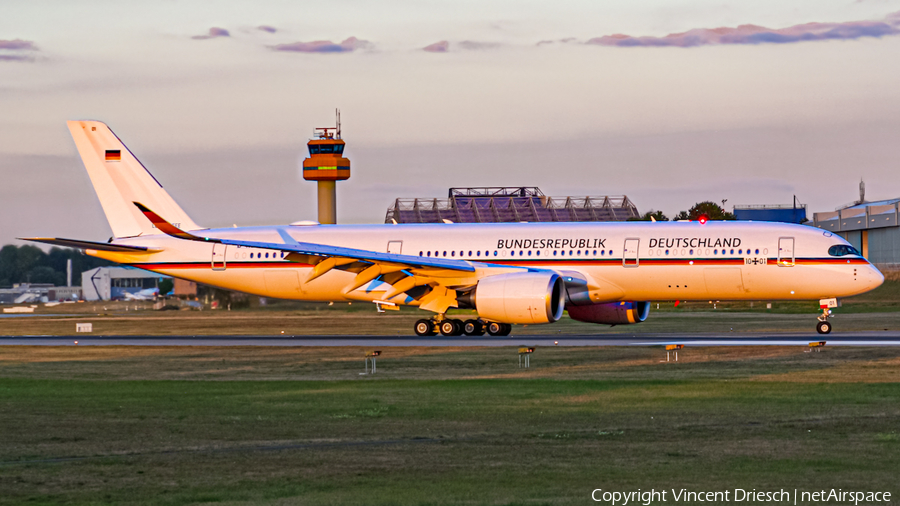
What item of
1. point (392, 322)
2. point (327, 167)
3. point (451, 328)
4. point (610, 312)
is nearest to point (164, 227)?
point (451, 328)

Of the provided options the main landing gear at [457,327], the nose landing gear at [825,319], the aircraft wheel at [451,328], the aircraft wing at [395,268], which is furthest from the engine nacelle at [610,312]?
the nose landing gear at [825,319]

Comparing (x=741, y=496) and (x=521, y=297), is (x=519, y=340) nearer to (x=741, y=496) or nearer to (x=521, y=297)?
(x=521, y=297)

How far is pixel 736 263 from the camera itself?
36.2 meters

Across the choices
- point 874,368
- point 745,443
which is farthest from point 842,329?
point 745,443

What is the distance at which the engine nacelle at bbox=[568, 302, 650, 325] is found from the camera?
128 ft

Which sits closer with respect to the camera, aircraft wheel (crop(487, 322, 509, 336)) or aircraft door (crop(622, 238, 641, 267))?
aircraft door (crop(622, 238, 641, 267))

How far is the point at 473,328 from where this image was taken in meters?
37.8

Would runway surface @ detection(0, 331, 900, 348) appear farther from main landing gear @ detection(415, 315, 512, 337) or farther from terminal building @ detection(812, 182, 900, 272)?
terminal building @ detection(812, 182, 900, 272)

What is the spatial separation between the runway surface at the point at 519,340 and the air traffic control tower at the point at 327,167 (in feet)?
237

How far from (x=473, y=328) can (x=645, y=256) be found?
685cm

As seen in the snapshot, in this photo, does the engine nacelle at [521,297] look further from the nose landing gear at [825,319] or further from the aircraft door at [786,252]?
the nose landing gear at [825,319]

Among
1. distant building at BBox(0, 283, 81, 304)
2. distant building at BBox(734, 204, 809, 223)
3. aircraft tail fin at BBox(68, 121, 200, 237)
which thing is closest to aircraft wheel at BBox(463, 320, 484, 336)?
aircraft tail fin at BBox(68, 121, 200, 237)

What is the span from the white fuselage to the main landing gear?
1.28m

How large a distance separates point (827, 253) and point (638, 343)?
8989 mm
